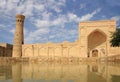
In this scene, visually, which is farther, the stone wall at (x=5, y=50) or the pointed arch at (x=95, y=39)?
the stone wall at (x=5, y=50)

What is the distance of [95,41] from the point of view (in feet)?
124

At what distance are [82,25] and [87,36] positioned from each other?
2.28 m

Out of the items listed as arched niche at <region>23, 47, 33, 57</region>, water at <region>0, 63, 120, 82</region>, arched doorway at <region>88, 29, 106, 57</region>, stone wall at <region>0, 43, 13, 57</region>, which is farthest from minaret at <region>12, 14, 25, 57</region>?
water at <region>0, 63, 120, 82</region>

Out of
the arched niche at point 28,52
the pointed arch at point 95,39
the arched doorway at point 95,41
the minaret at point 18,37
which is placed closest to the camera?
the arched doorway at point 95,41

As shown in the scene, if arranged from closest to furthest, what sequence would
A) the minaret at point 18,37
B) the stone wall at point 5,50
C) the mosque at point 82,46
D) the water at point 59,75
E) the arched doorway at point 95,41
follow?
the water at point 59,75 → the mosque at point 82,46 → the arched doorway at point 95,41 → the minaret at point 18,37 → the stone wall at point 5,50

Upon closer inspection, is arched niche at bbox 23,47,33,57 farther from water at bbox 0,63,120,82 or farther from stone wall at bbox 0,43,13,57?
water at bbox 0,63,120,82

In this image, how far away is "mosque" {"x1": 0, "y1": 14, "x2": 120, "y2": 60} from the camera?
3534cm

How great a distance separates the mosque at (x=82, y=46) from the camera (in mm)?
35344

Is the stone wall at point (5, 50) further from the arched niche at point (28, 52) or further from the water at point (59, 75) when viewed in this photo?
the water at point (59, 75)

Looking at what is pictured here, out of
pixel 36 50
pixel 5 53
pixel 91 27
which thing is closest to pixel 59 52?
pixel 36 50

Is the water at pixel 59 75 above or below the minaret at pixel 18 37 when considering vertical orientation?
below

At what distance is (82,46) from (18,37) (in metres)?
13.2

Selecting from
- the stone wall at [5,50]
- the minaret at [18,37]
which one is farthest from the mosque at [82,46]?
the stone wall at [5,50]

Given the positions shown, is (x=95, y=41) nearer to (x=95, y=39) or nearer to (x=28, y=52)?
(x=95, y=39)
